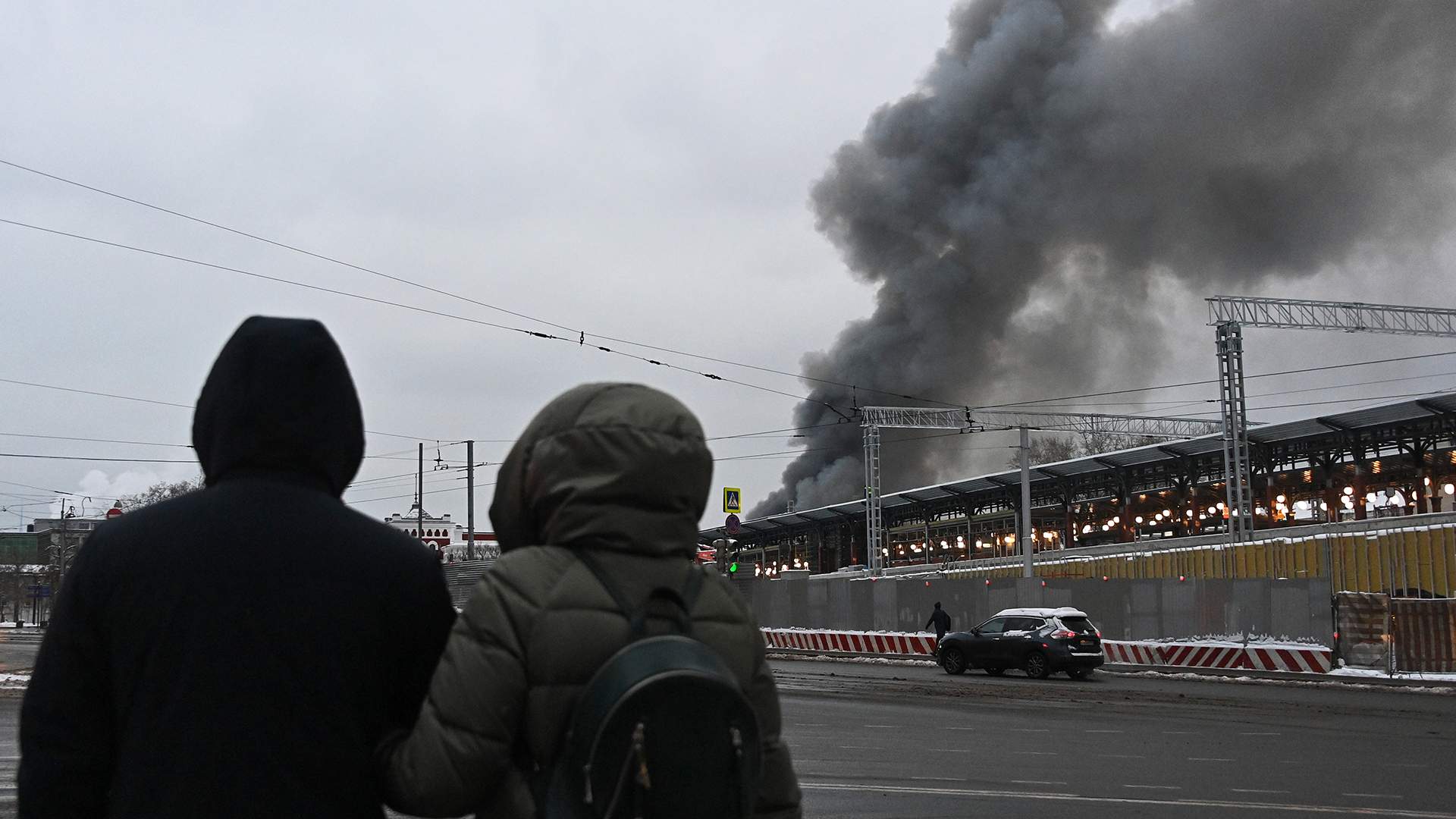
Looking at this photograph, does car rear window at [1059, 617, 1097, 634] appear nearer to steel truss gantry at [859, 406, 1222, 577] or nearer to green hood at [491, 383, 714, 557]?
steel truss gantry at [859, 406, 1222, 577]

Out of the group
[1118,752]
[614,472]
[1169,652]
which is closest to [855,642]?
[1169,652]

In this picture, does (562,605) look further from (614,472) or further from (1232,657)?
(1232,657)

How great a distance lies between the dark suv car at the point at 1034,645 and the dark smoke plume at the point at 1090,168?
4423cm

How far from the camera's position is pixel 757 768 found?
2.39 meters

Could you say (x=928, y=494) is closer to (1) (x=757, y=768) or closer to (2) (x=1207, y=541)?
(2) (x=1207, y=541)

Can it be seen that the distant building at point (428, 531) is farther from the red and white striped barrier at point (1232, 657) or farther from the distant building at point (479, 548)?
the red and white striped barrier at point (1232, 657)

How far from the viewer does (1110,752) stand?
40.7ft

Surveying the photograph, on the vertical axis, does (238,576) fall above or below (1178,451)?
below

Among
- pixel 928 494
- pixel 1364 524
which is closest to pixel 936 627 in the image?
pixel 1364 524

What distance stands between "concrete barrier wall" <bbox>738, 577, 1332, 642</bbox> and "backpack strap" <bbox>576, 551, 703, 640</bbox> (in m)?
29.0

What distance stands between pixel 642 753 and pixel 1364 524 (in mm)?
39279

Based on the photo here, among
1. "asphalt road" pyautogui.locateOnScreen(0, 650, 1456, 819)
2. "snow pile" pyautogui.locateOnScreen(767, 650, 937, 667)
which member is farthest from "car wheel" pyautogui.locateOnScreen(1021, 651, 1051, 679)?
"snow pile" pyautogui.locateOnScreen(767, 650, 937, 667)

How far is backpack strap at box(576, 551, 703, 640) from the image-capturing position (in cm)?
241

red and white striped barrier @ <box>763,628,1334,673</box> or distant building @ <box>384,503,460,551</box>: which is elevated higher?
distant building @ <box>384,503,460,551</box>
